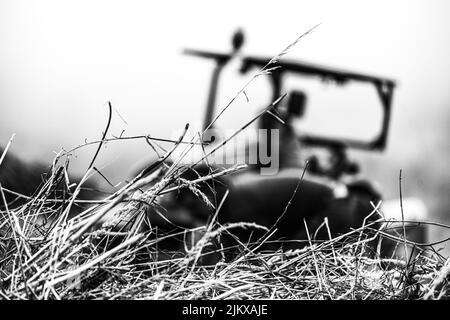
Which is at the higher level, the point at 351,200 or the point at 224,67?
the point at 224,67

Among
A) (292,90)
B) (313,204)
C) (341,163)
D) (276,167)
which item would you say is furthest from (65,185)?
(341,163)

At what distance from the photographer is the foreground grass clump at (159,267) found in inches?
24.5

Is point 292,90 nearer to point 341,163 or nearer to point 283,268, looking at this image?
point 341,163

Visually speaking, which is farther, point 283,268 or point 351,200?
point 351,200

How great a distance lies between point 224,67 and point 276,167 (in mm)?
980

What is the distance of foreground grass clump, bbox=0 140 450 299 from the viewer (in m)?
0.62

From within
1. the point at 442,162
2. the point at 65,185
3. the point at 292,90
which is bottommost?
the point at 442,162

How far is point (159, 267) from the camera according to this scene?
70 centimetres

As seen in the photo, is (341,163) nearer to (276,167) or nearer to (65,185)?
(276,167)
